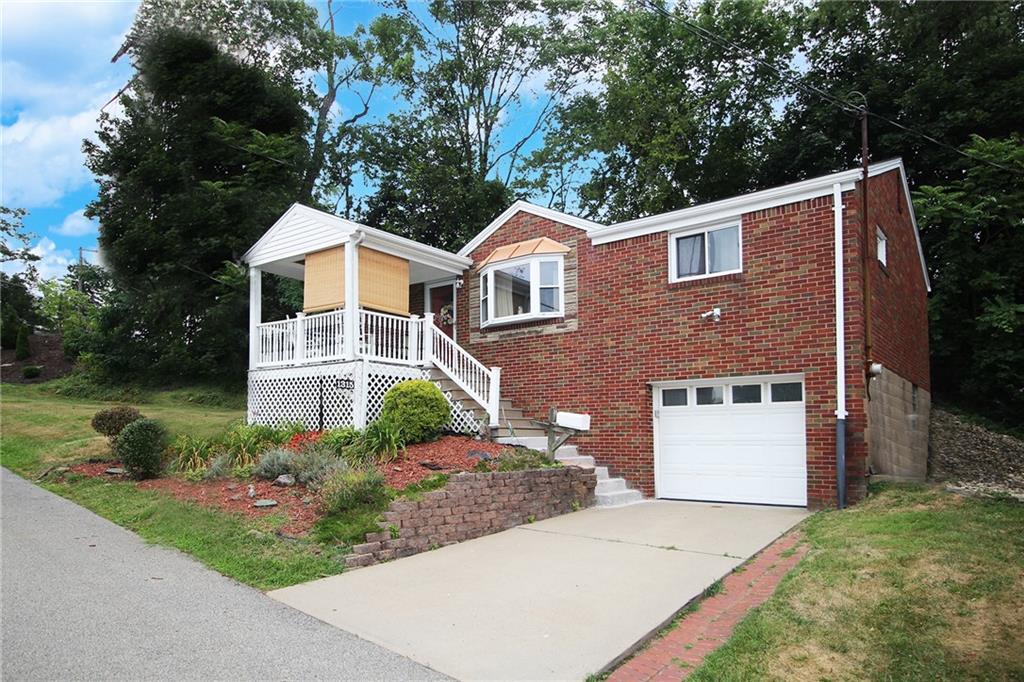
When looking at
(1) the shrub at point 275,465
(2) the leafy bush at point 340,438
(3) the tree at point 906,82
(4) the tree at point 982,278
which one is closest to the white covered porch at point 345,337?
(2) the leafy bush at point 340,438

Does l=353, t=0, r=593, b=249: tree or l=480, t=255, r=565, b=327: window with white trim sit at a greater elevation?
l=353, t=0, r=593, b=249: tree

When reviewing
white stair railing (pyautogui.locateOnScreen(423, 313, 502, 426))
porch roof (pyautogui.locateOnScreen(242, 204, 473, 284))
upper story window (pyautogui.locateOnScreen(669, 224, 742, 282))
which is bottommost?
white stair railing (pyautogui.locateOnScreen(423, 313, 502, 426))

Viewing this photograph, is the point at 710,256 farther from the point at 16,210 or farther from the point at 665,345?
the point at 16,210

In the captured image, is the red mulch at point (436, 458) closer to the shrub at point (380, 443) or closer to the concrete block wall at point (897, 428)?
the shrub at point (380, 443)

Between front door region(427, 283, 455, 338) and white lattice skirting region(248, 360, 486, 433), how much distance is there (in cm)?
243

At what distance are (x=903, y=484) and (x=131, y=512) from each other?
10.8 metres

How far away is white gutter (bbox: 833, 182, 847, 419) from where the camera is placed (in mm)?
9641

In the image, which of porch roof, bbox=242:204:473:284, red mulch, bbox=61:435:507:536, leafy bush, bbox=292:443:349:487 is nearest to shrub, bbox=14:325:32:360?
porch roof, bbox=242:204:473:284

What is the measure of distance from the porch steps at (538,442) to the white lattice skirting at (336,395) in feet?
0.80

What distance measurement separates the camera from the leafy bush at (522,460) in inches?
381

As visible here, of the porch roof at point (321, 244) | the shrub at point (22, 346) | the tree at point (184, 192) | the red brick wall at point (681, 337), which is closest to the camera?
the red brick wall at point (681, 337)

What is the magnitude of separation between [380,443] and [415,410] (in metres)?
0.87

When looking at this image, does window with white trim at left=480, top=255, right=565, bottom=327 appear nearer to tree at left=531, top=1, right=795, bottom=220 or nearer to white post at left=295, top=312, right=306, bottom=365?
white post at left=295, top=312, right=306, bottom=365

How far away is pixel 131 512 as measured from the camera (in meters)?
8.61
